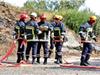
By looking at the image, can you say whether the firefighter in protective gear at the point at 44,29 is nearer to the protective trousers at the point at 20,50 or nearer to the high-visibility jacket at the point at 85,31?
the protective trousers at the point at 20,50

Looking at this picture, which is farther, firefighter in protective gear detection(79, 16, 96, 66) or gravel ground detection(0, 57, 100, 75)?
firefighter in protective gear detection(79, 16, 96, 66)

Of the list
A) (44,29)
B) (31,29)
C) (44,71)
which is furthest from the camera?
(44,29)

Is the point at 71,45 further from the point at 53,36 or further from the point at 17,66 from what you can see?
the point at 17,66

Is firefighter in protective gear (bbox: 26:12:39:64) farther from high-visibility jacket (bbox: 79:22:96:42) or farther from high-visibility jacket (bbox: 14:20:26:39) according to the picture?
high-visibility jacket (bbox: 79:22:96:42)

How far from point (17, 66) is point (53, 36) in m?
2.60

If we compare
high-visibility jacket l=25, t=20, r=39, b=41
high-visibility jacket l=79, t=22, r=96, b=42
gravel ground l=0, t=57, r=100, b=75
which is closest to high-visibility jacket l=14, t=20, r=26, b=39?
high-visibility jacket l=25, t=20, r=39, b=41

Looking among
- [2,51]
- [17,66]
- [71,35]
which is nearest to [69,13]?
[71,35]

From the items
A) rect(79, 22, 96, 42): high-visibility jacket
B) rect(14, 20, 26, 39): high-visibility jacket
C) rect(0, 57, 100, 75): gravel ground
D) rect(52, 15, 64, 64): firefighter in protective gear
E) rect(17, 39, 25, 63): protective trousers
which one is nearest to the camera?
rect(0, 57, 100, 75): gravel ground

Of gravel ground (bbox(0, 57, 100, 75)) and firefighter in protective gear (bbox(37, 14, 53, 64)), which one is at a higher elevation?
firefighter in protective gear (bbox(37, 14, 53, 64))

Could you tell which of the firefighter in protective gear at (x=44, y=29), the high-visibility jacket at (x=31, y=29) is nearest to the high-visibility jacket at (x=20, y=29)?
the high-visibility jacket at (x=31, y=29)

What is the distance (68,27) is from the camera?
36.5 m

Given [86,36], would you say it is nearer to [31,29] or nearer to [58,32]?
[58,32]

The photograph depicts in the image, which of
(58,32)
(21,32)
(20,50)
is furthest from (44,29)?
(20,50)

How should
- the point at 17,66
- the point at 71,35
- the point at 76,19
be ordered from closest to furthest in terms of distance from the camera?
the point at 17,66
the point at 71,35
the point at 76,19
